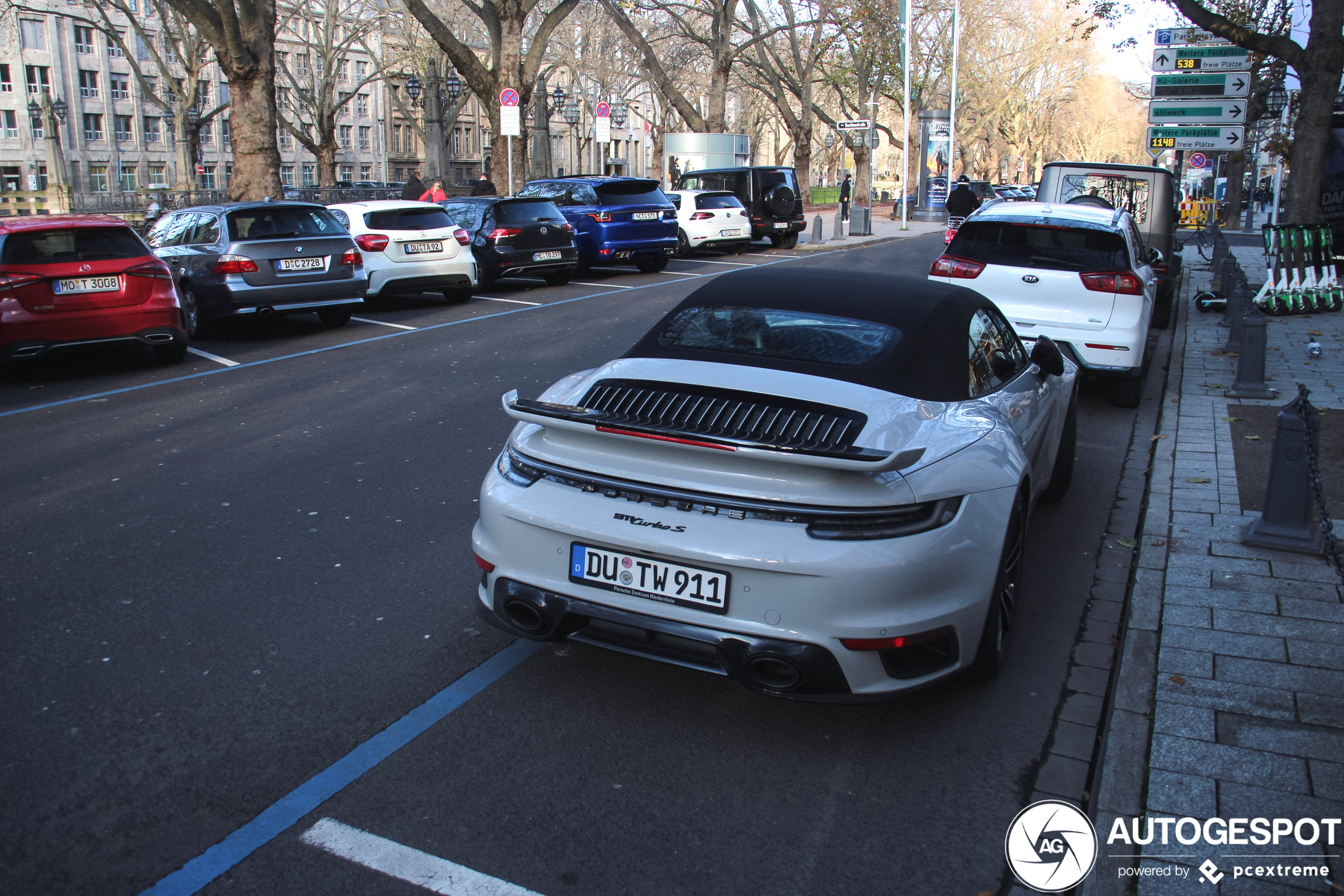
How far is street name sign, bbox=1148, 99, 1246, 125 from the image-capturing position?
64.3ft

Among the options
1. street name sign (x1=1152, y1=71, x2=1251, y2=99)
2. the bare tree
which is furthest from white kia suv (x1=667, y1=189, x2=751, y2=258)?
street name sign (x1=1152, y1=71, x2=1251, y2=99)

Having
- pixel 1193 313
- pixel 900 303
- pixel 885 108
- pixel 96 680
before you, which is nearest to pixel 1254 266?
pixel 1193 313

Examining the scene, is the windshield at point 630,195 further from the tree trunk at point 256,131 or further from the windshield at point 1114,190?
the windshield at point 1114,190

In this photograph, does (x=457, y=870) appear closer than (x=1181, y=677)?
Yes

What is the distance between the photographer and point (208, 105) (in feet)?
231

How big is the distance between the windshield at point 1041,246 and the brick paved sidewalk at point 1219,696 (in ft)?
9.81

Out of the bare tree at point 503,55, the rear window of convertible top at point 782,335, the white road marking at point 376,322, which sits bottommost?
the white road marking at point 376,322

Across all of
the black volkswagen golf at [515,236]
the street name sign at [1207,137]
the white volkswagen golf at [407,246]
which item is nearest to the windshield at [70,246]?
the white volkswagen golf at [407,246]

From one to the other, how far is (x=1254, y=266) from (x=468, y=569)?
21427 millimetres

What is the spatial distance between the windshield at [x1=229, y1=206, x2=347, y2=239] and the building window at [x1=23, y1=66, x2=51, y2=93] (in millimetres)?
58066

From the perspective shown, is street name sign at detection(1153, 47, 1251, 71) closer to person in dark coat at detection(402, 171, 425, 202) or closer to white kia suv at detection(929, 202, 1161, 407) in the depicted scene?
white kia suv at detection(929, 202, 1161, 407)

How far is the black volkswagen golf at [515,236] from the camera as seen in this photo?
1677 centimetres

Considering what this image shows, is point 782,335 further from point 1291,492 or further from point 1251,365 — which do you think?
point 1251,365

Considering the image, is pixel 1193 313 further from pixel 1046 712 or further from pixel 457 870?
pixel 457 870
